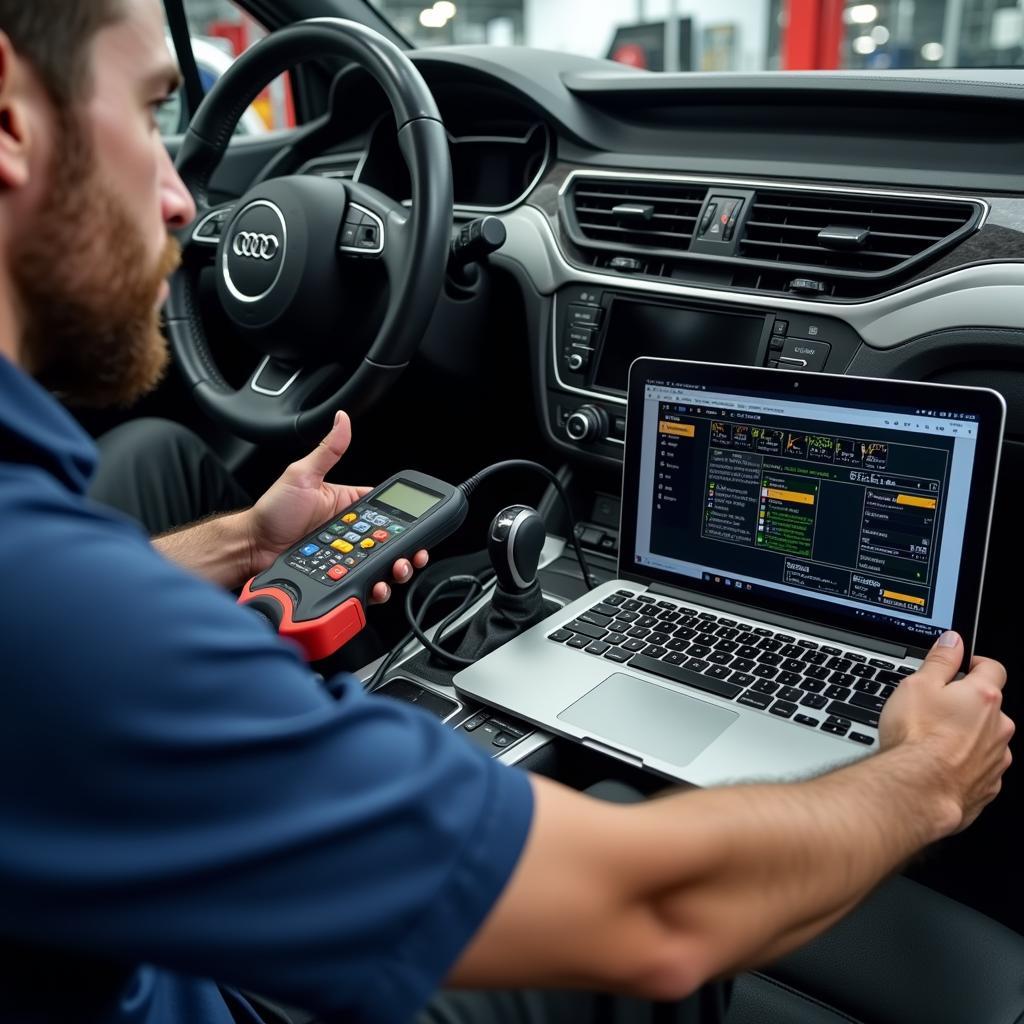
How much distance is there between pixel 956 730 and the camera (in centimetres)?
72

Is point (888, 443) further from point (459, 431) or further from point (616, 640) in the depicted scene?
point (459, 431)

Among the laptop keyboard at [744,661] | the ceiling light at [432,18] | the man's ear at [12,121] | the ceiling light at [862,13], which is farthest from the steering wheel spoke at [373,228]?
the ceiling light at [432,18]

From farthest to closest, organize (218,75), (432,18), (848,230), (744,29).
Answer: (744,29)
(432,18)
(218,75)
(848,230)

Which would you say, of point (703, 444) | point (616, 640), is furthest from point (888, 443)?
point (616, 640)

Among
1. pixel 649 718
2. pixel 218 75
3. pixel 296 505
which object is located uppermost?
pixel 218 75

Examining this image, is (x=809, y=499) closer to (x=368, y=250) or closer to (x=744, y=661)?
(x=744, y=661)

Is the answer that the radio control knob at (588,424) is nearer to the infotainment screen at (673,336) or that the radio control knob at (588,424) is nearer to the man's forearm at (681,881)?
the infotainment screen at (673,336)

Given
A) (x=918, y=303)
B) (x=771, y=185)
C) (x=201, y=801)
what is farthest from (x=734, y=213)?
(x=201, y=801)

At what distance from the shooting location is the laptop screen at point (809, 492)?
3.00ft

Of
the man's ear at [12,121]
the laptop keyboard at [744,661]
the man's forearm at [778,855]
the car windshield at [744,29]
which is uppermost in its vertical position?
the car windshield at [744,29]

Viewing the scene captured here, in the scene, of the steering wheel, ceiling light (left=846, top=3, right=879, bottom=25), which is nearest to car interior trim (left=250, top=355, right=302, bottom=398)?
the steering wheel

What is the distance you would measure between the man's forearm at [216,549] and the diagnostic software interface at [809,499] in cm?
44

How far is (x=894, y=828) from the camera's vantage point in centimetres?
59

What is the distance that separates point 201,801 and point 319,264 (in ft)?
3.35
